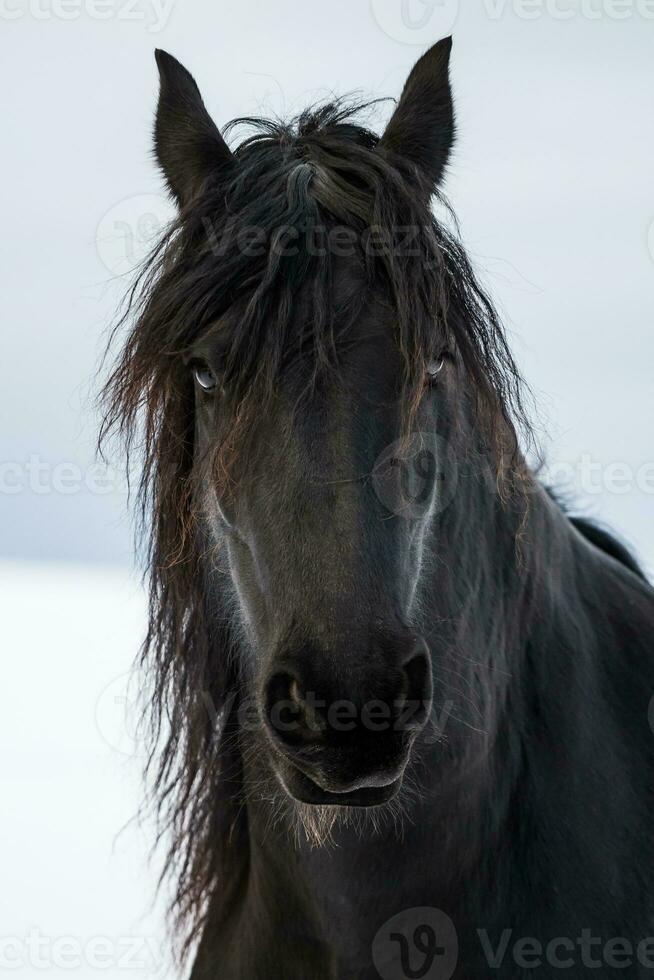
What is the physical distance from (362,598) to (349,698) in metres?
0.12

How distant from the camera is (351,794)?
1106 mm

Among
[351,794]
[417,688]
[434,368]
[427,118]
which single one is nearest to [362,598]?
[417,688]

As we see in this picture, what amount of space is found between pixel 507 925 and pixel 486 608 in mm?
458

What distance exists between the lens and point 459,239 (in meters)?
1.52

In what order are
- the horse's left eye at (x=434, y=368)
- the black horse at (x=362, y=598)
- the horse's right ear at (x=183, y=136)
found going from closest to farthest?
the black horse at (x=362, y=598), the horse's left eye at (x=434, y=368), the horse's right ear at (x=183, y=136)

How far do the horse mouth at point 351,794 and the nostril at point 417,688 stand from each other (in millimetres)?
65

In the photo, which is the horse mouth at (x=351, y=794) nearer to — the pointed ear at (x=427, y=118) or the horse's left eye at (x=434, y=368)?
the horse's left eye at (x=434, y=368)

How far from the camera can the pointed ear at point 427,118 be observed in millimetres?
1575

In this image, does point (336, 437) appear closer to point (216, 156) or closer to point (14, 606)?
point (216, 156)

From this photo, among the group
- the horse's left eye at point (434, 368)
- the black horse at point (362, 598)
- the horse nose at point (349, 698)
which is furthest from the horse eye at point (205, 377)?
the horse nose at point (349, 698)

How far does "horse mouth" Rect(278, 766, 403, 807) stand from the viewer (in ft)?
3.61

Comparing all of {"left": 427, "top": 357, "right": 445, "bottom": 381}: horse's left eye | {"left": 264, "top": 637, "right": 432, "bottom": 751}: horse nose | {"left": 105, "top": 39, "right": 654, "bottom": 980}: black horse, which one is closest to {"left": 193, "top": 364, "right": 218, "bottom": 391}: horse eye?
{"left": 105, "top": 39, "right": 654, "bottom": 980}: black horse

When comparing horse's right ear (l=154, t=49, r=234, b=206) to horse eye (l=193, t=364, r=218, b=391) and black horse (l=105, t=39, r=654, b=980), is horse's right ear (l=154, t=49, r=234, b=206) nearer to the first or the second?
black horse (l=105, t=39, r=654, b=980)

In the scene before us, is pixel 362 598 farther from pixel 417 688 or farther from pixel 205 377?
pixel 205 377
